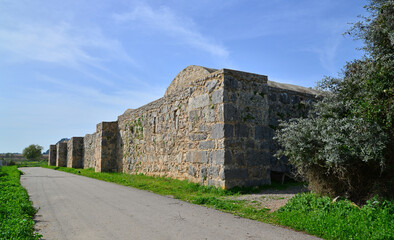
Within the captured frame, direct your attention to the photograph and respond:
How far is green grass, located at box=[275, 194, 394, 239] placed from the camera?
370cm

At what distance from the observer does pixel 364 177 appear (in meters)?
5.20

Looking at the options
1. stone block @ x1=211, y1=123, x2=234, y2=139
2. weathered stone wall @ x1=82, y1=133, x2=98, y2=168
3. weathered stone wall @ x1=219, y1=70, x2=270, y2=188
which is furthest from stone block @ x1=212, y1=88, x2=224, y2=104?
weathered stone wall @ x1=82, y1=133, x2=98, y2=168

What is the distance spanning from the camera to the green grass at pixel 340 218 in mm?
3703

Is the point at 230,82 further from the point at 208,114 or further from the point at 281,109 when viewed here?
the point at 281,109

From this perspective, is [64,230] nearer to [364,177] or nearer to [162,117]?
[364,177]

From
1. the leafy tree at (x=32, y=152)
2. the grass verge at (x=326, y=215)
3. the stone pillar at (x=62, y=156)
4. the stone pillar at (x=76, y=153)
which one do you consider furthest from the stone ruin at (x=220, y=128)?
the leafy tree at (x=32, y=152)

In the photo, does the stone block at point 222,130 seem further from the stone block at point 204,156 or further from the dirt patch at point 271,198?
the dirt patch at point 271,198

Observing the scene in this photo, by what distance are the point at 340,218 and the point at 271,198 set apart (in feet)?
7.92

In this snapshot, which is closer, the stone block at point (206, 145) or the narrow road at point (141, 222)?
the narrow road at point (141, 222)

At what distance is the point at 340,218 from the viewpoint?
421cm

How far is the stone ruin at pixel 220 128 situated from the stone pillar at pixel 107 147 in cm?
469

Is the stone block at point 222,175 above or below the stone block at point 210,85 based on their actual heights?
below

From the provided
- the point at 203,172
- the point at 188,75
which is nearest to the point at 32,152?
the point at 188,75

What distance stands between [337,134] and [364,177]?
92 centimetres
